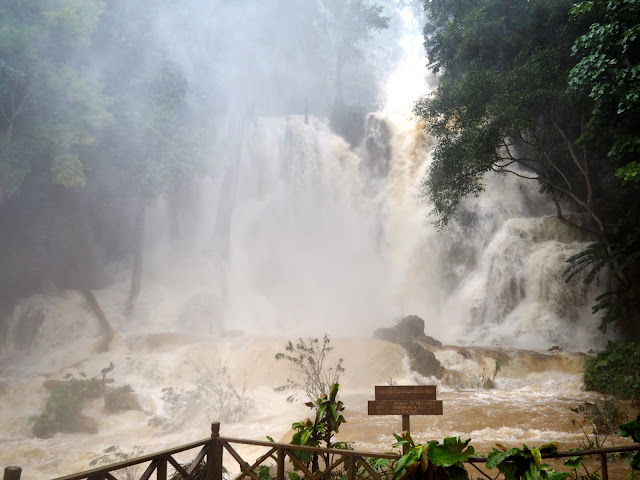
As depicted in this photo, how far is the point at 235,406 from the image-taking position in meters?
10.5

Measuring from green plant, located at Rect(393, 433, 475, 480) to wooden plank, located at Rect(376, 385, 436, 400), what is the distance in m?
1.57

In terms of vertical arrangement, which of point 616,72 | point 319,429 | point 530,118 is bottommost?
point 319,429

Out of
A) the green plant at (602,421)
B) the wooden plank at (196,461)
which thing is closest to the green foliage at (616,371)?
the green plant at (602,421)

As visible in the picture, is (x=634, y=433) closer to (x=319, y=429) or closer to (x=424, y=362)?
(x=319, y=429)

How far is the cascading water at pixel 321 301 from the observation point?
9570 mm

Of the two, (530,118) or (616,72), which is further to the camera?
(530,118)

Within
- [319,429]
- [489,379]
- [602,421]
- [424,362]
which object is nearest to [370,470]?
[319,429]

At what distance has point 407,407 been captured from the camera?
4.59 meters

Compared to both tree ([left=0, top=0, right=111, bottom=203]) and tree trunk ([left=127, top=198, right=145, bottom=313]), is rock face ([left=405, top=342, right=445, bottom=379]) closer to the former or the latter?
A: tree trunk ([left=127, top=198, right=145, bottom=313])

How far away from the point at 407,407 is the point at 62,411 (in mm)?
9228

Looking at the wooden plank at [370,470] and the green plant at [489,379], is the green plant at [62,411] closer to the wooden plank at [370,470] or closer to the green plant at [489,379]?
the wooden plank at [370,470]

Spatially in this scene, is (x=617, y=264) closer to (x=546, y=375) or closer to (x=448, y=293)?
(x=546, y=375)

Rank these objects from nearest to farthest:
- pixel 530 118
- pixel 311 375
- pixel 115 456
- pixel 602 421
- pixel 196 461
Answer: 1. pixel 196 461
2. pixel 602 421
3. pixel 115 456
4. pixel 311 375
5. pixel 530 118

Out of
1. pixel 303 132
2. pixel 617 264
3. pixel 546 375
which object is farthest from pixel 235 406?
pixel 303 132
